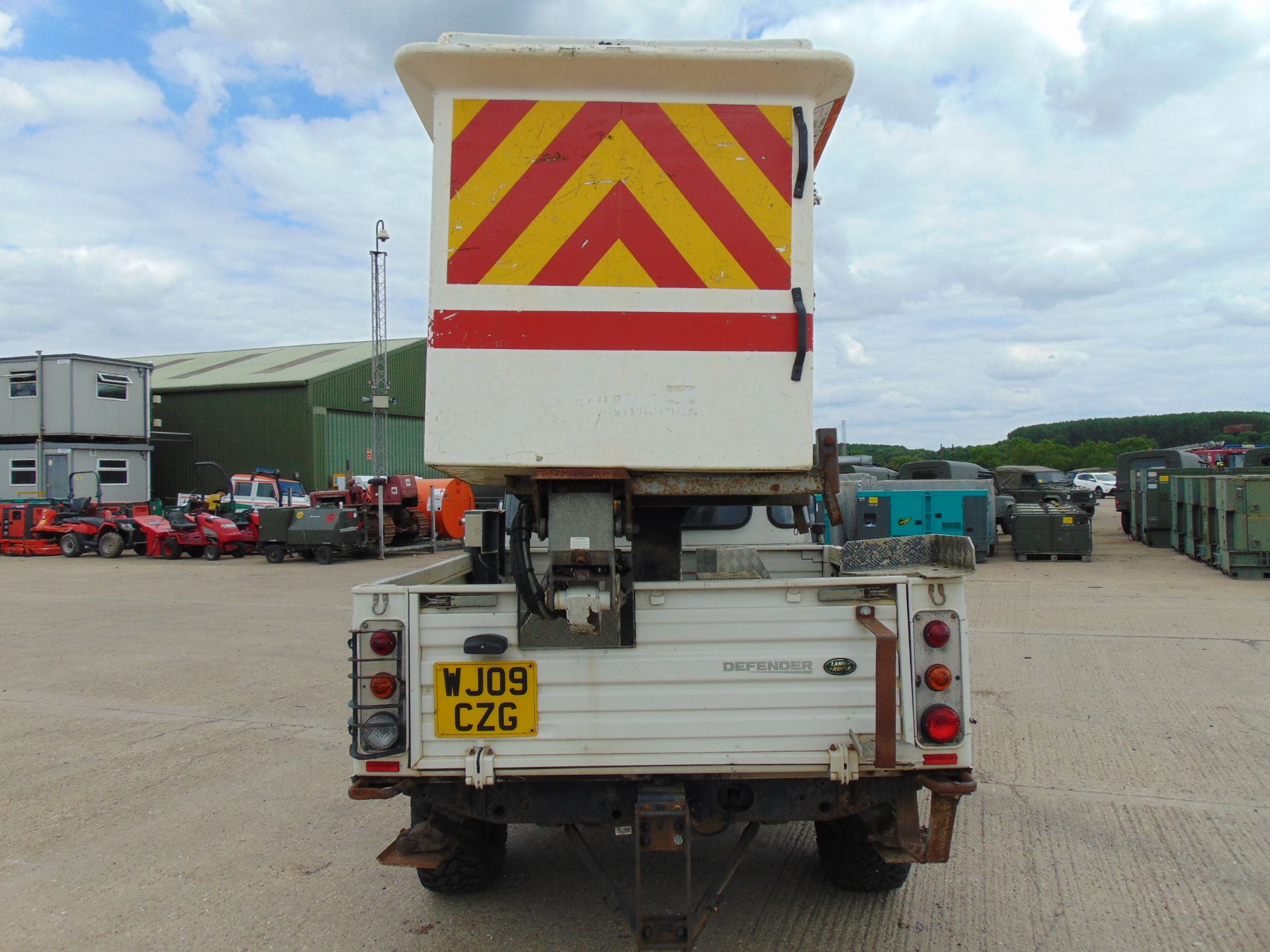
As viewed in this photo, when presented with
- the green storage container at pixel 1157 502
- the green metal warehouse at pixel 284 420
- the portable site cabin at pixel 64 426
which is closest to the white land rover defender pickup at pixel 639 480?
the green storage container at pixel 1157 502

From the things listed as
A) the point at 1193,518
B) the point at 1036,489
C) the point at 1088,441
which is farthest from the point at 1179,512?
the point at 1088,441

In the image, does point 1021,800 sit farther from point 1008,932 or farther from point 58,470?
point 58,470

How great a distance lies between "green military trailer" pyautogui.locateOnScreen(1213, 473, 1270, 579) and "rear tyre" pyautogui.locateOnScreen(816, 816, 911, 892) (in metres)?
12.9

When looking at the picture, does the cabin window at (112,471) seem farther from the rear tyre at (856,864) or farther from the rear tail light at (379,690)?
the rear tyre at (856,864)

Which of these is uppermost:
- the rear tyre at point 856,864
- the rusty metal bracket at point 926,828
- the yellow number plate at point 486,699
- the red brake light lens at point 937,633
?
the red brake light lens at point 937,633

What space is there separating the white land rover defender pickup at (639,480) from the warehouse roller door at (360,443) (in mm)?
28960

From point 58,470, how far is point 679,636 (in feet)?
100

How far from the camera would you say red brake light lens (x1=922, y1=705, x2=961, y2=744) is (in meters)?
2.90

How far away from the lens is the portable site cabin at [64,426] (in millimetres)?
26938

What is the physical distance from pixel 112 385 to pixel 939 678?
103 feet

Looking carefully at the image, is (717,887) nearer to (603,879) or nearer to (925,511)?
(603,879)

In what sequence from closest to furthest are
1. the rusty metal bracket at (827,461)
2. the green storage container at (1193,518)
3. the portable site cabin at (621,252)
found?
the portable site cabin at (621,252) < the rusty metal bracket at (827,461) < the green storage container at (1193,518)

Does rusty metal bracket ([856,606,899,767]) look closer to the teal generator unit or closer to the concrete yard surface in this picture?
the concrete yard surface

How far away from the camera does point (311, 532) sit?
754 inches
